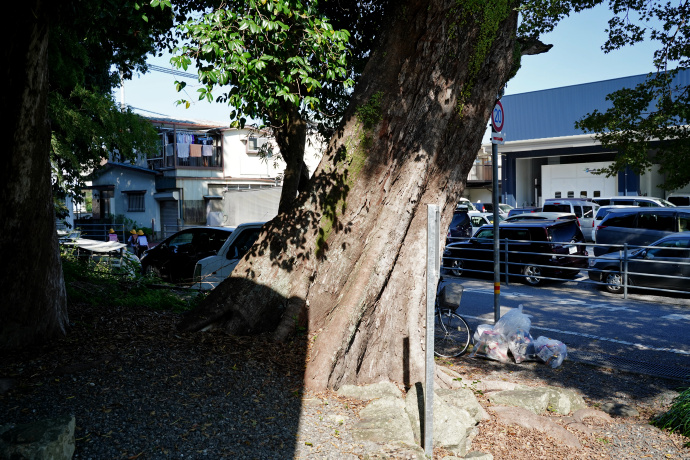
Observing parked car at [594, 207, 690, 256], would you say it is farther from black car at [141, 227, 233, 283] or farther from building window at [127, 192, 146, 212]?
building window at [127, 192, 146, 212]

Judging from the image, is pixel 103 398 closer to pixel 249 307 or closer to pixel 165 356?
pixel 165 356

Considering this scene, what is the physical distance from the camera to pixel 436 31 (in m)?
6.18

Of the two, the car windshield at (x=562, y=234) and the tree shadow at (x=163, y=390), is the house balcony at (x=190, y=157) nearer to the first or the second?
the car windshield at (x=562, y=234)

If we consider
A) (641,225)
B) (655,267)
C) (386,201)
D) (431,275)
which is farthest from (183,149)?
(431,275)

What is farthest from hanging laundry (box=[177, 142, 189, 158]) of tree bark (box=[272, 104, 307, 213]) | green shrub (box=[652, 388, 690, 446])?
green shrub (box=[652, 388, 690, 446])

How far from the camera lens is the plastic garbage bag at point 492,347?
7.82 m

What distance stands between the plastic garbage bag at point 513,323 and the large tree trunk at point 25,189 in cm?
538

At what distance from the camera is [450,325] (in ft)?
28.2

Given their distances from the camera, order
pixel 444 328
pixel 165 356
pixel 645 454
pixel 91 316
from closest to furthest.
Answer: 1. pixel 645 454
2. pixel 165 356
3. pixel 91 316
4. pixel 444 328

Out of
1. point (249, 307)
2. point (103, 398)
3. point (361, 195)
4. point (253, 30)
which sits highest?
point (253, 30)

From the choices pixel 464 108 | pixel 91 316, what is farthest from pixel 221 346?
pixel 464 108

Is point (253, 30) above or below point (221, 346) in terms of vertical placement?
above

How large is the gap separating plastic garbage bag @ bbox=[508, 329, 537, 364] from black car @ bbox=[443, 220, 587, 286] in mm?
6972

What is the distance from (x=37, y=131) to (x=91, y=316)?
2282mm
